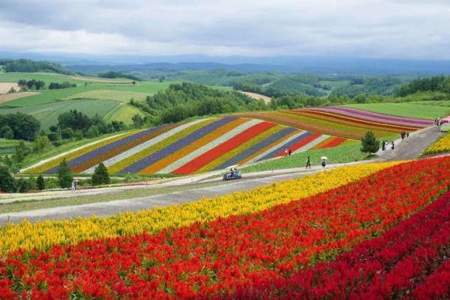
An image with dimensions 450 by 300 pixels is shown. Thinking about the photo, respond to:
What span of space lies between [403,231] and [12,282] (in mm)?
9636

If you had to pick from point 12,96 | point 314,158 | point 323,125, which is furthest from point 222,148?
point 12,96

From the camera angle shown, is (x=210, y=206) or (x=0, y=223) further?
(x=210, y=206)

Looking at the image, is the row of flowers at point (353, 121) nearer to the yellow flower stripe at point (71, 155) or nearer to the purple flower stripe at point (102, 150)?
the purple flower stripe at point (102, 150)

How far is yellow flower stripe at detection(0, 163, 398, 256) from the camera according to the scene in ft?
55.5

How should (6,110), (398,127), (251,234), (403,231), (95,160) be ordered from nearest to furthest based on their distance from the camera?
1. (403,231)
2. (251,234)
3. (95,160)
4. (398,127)
5. (6,110)

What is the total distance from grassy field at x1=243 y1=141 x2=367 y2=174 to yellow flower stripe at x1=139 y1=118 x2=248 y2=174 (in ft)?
43.7

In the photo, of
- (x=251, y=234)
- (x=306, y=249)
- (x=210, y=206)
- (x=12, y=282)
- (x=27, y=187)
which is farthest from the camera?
(x=27, y=187)

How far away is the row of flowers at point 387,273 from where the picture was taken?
376 inches

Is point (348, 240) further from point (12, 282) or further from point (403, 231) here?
point (12, 282)

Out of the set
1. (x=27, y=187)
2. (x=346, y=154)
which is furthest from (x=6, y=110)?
(x=346, y=154)

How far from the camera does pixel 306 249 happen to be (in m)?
16.0

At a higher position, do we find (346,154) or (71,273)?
(71,273)

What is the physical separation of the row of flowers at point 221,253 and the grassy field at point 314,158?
32483 millimetres

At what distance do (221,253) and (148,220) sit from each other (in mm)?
4689
